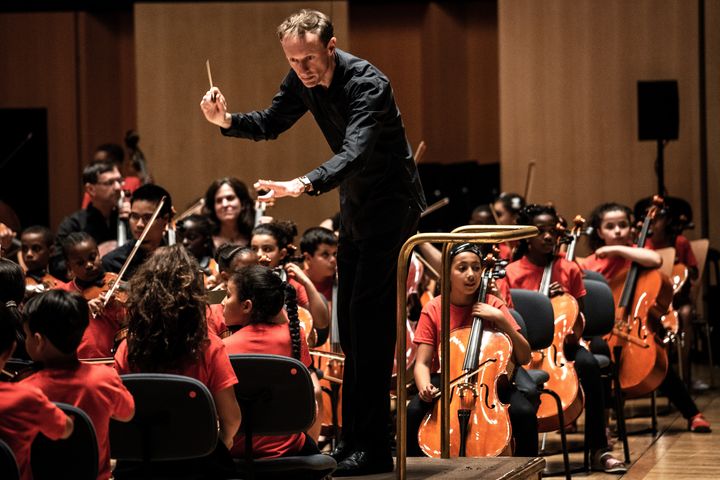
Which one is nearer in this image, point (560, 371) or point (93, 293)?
point (93, 293)

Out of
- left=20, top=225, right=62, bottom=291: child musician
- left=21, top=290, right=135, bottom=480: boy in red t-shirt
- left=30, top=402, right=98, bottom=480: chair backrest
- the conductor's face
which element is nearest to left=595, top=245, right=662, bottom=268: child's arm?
left=20, top=225, right=62, bottom=291: child musician

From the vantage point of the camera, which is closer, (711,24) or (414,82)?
(711,24)

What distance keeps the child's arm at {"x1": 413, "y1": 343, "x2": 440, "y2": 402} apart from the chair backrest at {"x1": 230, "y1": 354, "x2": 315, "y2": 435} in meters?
0.93

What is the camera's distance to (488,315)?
13.8 feet

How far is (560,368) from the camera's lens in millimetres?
4852

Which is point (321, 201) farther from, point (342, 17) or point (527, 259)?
point (527, 259)

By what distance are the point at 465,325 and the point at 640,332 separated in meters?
1.47

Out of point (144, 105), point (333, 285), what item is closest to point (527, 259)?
point (333, 285)

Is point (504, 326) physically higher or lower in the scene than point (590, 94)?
lower

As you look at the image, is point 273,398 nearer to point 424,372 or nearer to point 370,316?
point 370,316

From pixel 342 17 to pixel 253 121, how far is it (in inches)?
211

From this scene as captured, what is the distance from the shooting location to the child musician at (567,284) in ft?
16.1

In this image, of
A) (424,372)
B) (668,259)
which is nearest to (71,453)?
(424,372)

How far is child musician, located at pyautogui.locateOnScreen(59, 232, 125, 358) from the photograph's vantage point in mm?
4203
